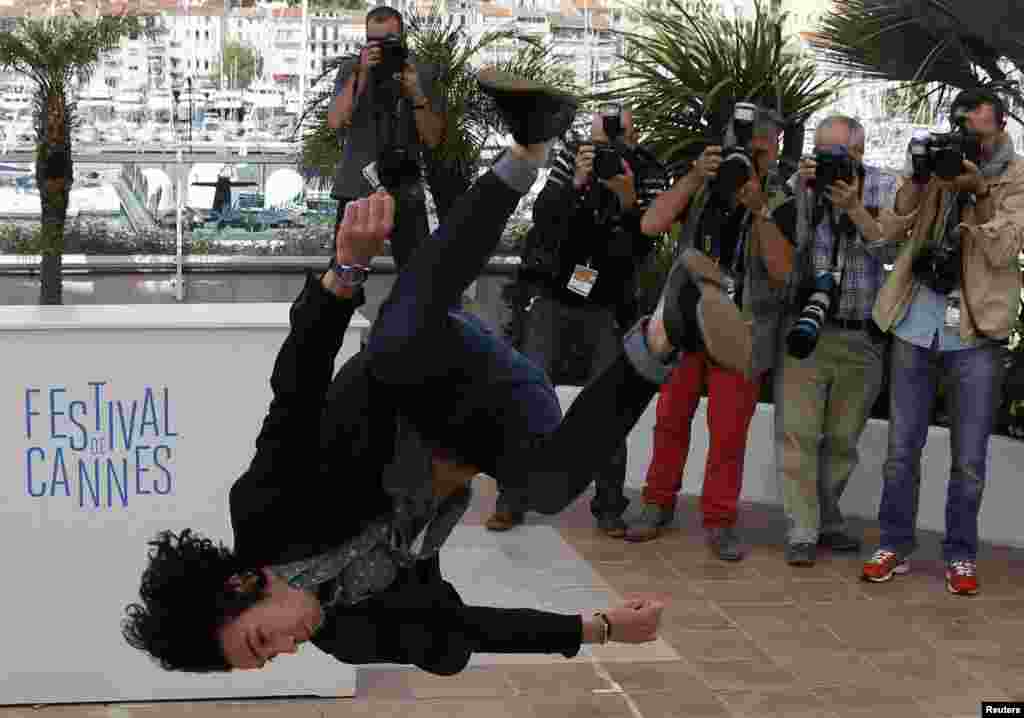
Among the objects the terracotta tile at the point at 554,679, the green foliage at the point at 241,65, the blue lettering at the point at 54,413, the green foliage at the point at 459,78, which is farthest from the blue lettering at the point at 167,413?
the green foliage at the point at 241,65

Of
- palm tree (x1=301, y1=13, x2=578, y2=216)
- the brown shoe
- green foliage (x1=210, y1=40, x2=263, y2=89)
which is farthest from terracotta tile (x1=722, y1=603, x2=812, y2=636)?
green foliage (x1=210, y1=40, x2=263, y2=89)

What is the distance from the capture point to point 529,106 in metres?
2.56

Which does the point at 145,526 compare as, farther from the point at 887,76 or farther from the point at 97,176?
the point at 97,176

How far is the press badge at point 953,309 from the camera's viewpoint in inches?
235

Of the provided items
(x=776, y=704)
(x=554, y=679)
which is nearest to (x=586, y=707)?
(x=554, y=679)

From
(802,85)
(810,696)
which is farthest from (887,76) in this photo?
(810,696)

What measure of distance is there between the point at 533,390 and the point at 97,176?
9.81m

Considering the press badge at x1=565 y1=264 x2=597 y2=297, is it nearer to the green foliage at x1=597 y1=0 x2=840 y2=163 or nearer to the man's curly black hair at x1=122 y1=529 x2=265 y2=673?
the green foliage at x1=597 y1=0 x2=840 y2=163

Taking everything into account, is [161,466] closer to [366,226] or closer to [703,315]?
[366,226]

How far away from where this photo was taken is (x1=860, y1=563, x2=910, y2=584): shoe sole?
246 inches

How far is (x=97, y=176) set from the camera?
39.6 feet

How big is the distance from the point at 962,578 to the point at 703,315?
3.91 metres

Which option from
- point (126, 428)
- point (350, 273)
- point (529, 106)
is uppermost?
point (529, 106)

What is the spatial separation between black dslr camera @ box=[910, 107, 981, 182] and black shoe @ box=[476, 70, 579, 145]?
11.1ft
